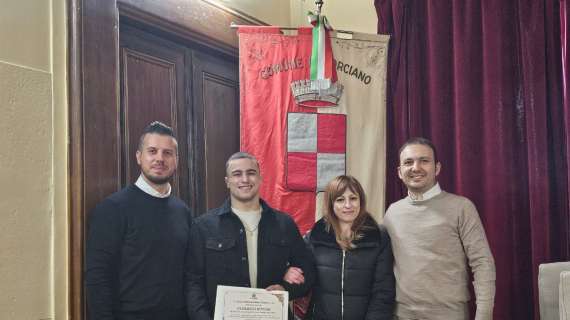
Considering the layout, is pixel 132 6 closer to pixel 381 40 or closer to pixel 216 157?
pixel 216 157

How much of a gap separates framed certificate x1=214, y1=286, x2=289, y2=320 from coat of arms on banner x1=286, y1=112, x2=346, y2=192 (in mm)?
1066

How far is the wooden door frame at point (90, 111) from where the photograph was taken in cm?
199

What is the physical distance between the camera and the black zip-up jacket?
6.61 feet

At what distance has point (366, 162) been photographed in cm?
297

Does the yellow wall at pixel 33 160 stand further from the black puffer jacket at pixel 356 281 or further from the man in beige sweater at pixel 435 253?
the man in beige sweater at pixel 435 253

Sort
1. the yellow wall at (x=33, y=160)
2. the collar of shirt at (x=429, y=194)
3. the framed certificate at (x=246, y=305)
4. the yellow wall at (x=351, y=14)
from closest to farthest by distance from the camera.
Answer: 1. the yellow wall at (x=33, y=160)
2. the framed certificate at (x=246, y=305)
3. the collar of shirt at (x=429, y=194)
4. the yellow wall at (x=351, y=14)

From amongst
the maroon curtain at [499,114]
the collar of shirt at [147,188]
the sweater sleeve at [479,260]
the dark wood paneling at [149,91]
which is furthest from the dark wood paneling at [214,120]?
the sweater sleeve at [479,260]

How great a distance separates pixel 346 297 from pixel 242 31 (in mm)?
1656

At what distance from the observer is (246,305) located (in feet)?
6.28

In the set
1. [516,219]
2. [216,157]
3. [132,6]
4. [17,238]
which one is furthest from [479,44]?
[17,238]

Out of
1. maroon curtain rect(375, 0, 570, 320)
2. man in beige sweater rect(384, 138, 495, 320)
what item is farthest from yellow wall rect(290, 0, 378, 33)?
man in beige sweater rect(384, 138, 495, 320)

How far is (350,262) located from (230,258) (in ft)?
1.59

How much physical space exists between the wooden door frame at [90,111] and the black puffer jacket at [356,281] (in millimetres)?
948

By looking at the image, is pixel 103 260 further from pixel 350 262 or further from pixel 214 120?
pixel 214 120
